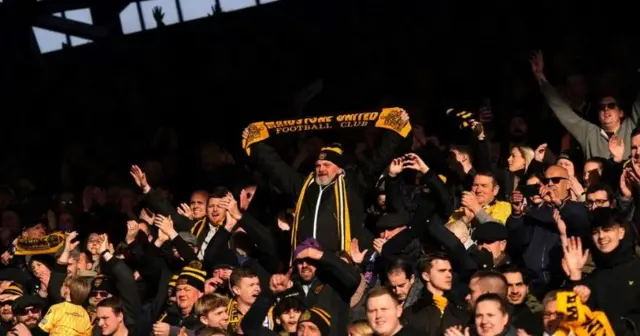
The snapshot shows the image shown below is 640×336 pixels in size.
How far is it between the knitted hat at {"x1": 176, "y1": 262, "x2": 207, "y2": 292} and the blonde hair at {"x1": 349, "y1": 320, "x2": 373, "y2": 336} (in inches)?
103

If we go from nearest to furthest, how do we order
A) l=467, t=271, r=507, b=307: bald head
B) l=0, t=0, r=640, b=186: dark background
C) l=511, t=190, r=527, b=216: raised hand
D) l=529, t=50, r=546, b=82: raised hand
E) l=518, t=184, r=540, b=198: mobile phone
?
l=467, t=271, r=507, b=307: bald head
l=511, t=190, r=527, b=216: raised hand
l=518, t=184, r=540, b=198: mobile phone
l=529, t=50, r=546, b=82: raised hand
l=0, t=0, r=640, b=186: dark background

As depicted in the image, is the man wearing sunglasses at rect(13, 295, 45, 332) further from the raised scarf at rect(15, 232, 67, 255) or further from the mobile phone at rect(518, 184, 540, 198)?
the mobile phone at rect(518, 184, 540, 198)

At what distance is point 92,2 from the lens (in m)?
28.5

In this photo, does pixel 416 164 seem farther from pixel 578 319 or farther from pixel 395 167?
pixel 578 319

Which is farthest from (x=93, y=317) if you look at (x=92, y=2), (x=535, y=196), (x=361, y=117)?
(x=92, y=2)

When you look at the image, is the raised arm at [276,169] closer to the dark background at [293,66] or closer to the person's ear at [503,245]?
the dark background at [293,66]

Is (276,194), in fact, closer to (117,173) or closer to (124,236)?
(124,236)

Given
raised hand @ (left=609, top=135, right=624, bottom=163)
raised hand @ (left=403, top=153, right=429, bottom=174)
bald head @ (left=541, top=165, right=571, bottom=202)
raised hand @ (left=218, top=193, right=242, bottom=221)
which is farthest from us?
raised hand @ (left=218, top=193, right=242, bottom=221)

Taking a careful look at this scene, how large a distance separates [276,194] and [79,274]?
1935 millimetres

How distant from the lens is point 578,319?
1407cm

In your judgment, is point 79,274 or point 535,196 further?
point 79,274

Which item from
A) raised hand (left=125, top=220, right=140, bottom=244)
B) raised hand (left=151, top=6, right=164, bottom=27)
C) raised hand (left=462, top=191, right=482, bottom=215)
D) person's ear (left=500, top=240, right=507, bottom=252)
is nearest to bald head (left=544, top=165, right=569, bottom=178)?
person's ear (left=500, top=240, right=507, bottom=252)

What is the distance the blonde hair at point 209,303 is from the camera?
15969mm

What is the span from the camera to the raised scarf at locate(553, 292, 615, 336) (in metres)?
14.0
